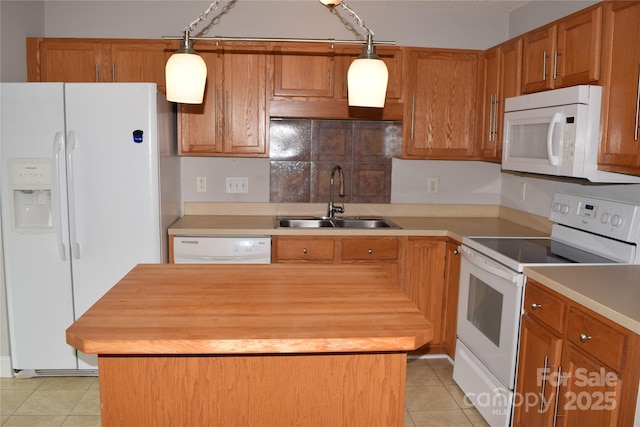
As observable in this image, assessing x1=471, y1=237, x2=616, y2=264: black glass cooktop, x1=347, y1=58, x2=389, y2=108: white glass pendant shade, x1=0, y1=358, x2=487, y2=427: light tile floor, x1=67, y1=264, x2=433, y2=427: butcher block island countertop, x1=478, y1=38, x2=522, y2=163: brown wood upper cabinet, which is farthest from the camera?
x1=478, y1=38, x2=522, y2=163: brown wood upper cabinet

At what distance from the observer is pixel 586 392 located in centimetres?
192

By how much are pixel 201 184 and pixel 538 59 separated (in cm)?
231

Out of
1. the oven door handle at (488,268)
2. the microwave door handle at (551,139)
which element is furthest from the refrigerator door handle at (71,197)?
the microwave door handle at (551,139)

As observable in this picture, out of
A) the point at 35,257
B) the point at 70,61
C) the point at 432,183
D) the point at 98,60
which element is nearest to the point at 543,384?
the point at 432,183

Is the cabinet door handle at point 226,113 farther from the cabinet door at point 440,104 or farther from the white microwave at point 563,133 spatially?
the white microwave at point 563,133

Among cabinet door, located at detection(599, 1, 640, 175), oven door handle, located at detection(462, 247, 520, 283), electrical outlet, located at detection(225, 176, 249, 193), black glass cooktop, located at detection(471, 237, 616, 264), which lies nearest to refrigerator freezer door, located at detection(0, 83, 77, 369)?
electrical outlet, located at detection(225, 176, 249, 193)

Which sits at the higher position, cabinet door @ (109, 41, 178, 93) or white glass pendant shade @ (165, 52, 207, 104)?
cabinet door @ (109, 41, 178, 93)

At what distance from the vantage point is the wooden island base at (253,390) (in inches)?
62.1

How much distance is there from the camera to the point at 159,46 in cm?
339

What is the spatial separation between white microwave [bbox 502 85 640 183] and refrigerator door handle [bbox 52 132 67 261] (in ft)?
8.31

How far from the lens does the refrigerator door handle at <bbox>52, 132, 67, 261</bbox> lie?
2.93 m

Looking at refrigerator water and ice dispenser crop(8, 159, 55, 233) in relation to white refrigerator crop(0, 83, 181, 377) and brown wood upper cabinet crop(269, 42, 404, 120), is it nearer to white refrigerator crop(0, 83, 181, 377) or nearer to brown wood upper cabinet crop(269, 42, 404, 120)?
white refrigerator crop(0, 83, 181, 377)

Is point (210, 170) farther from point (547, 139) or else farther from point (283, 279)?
point (547, 139)

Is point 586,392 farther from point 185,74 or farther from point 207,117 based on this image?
point 207,117
